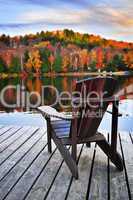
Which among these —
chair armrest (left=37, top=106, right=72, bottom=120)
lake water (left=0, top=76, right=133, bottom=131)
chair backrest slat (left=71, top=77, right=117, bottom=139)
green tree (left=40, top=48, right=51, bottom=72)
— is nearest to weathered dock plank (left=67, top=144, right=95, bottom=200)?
chair backrest slat (left=71, top=77, right=117, bottom=139)

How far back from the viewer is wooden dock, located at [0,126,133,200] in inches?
78.0

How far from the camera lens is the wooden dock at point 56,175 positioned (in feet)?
6.50

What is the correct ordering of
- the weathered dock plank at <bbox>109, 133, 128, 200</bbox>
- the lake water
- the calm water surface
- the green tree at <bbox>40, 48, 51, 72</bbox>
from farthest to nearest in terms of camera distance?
the green tree at <bbox>40, 48, 51, 72</bbox> → the calm water surface → the lake water → the weathered dock plank at <bbox>109, 133, 128, 200</bbox>

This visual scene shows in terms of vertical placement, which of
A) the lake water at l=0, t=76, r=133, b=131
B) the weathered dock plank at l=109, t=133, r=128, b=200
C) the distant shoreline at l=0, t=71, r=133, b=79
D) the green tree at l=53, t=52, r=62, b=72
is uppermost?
the green tree at l=53, t=52, r=62, b=72

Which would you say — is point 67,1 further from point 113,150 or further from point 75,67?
point 113,150

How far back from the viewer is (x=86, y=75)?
19.8 ft

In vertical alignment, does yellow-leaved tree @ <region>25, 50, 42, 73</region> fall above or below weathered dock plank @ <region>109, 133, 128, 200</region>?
above

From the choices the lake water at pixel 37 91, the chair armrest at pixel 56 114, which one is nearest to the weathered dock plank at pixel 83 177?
the chair armrest at pixel 56 114

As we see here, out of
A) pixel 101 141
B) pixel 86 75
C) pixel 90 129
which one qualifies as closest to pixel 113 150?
pixel 101 141

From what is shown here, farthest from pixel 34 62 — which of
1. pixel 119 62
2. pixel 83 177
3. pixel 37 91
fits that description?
pixel 83 177

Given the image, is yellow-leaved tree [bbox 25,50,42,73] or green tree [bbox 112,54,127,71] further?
yellow-leaved tree [bbox 25,50,42,73]

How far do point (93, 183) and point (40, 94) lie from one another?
4.09m

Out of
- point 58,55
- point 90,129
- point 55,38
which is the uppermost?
point 55,38

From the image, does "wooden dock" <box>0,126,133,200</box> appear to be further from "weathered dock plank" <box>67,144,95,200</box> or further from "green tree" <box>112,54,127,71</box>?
"green tree" <box>112,54,127,71</box>
